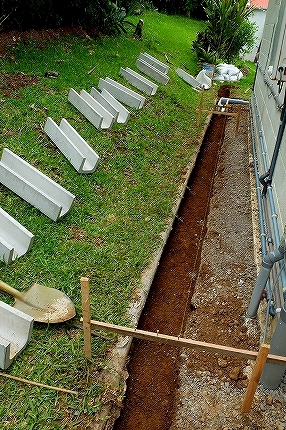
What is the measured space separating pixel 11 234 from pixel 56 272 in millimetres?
850

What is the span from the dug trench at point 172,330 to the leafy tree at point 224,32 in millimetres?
11142

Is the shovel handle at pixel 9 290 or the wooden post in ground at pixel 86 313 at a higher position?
the wooden post in ground at pixel 86 313

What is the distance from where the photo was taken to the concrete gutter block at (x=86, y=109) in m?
7.35

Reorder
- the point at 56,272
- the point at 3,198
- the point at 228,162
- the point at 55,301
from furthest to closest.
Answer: the point at 228,162 → the point at 3,198 → the point at 56,272 → the point at 55,301

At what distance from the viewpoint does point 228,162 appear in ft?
26.7

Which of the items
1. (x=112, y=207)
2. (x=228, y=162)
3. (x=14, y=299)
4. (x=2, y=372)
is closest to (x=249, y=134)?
(x=228, y=162)

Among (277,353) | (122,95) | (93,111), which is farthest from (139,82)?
(277,353)

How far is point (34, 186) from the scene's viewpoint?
5344mm

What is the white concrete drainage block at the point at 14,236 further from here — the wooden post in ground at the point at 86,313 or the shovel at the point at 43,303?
the wooden post in ground at the point at 86,313

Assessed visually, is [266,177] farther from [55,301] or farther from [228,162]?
[55,301]

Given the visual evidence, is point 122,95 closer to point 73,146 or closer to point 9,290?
point 73,146

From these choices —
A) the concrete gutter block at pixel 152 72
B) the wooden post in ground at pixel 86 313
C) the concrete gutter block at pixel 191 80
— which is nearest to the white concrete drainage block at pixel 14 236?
the wooden post in ground at pixel 86 313

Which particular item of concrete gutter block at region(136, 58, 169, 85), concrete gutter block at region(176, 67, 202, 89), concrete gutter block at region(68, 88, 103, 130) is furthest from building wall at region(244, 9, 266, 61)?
concrete gutter block at region(68, 88, 103, 130)

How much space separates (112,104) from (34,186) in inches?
150
